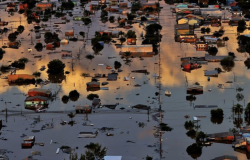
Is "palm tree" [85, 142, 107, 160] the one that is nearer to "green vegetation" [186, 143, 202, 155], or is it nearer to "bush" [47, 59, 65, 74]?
"green vegetation" [186, 143, 202, 155]

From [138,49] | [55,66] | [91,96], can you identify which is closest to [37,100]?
[91,96]

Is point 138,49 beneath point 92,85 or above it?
above

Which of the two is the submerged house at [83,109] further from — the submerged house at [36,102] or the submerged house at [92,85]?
the submerged house at [92,85]

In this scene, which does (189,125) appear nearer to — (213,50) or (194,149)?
(194,149)

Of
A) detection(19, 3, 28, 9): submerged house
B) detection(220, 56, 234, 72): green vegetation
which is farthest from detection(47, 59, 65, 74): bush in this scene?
detection(19, 3, 28, 9): submerged house

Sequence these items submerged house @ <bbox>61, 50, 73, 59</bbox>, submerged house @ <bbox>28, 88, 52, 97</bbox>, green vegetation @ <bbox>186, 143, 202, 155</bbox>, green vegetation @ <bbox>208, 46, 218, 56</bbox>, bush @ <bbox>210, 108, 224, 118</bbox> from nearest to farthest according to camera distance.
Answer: green vegetation @ <bbox>186, 143, 202, 155</bbox>, bush @ <bbox>210, 108, 224, 118</bbox>, submerged house @ <bbox>28, 88, 52, 97</bbox>, submerged house @ <bbox>61, 50, 73, 59</bbox>, green vegetation @ <bbox>208, 46, 218, 56</bbox>

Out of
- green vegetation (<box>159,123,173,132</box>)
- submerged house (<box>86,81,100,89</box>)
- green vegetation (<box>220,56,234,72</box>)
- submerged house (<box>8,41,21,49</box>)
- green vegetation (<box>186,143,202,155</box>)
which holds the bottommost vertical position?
green vegetation (<box>186,143,202,155</box>)

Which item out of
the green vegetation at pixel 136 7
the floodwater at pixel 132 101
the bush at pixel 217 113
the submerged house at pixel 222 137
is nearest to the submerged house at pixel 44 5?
the green vegetation at pixel 136 7
